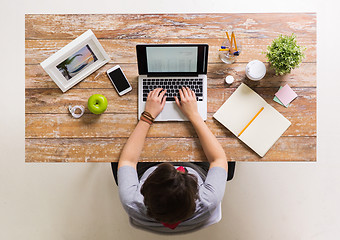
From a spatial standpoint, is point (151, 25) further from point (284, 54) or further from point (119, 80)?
point (284, 54)

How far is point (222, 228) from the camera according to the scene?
6.86 ft

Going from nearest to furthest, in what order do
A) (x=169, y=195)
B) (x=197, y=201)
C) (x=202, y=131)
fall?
(x=169, y=195) < (x=197, y=201) < (x=202, y=131)

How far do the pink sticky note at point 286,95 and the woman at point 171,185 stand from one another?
1.20ft

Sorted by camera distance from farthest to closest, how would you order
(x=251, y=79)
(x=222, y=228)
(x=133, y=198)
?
(x=222, y=228)
(x=251, y=79)
(x=133, y=198)

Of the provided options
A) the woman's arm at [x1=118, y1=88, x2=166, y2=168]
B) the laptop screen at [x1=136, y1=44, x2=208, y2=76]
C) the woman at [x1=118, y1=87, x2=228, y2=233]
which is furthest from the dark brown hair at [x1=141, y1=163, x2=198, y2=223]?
the laptop screen at [x1=136, y1=44, x2=208, y2=76]

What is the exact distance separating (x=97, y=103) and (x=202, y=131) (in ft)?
1.62

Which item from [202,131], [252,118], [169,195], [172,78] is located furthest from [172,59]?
[169,195]

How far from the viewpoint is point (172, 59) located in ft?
4.34

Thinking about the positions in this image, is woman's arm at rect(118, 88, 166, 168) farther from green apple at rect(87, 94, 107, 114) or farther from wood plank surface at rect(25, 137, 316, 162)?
green apple at rect(87, 94, 107, 114)
